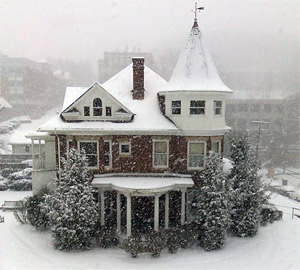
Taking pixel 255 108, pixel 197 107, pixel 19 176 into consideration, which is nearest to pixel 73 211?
pixel 197 107

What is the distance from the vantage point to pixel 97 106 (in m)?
15.2

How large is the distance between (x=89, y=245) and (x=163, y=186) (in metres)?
3.99

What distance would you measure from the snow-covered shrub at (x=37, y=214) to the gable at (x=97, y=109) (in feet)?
13.1

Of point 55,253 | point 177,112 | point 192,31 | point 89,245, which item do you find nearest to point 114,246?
point 89,245

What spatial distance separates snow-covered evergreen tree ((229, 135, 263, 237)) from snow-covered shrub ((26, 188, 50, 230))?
851 centimetres

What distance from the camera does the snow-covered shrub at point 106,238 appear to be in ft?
42.3

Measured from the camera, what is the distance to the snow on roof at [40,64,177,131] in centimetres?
1477

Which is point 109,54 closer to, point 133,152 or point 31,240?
point 133,152

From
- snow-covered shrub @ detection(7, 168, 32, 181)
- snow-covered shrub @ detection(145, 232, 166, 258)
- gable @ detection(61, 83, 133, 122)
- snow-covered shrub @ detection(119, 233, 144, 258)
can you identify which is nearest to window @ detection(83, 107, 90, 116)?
gable @ detection(61, 83, 133, 122)

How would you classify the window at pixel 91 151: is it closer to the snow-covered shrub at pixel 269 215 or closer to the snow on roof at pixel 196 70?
the snow on roof at pixel 196 70

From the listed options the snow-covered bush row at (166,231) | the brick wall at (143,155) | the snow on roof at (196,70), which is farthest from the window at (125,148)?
the snow on roof at (196,70)

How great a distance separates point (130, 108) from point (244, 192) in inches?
272

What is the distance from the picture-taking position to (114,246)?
13.1 m

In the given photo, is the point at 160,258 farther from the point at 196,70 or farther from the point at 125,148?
the point at 196,70
